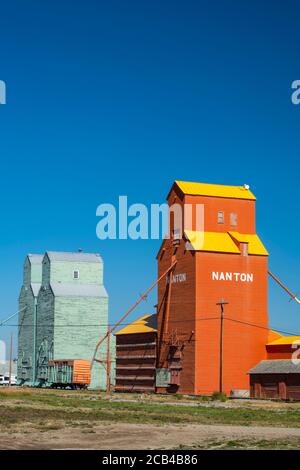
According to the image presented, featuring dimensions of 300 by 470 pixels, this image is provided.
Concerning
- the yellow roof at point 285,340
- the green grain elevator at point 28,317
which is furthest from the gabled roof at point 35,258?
the yellow roof at point 285,340

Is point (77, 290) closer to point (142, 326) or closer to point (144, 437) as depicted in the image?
point (142, 326)

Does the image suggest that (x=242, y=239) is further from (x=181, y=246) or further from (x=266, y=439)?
(x=266, y=439)

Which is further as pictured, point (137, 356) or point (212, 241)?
point (137, 356)

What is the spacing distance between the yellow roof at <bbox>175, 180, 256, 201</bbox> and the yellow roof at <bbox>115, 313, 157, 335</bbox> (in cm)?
1551

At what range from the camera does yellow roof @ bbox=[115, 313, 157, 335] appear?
8731 cm

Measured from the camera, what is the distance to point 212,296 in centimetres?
7706

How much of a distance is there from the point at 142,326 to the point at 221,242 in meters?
16.2

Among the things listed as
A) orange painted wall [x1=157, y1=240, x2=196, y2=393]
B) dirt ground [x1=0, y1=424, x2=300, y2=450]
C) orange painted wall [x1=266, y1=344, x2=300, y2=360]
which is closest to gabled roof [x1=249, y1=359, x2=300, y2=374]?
orange painted wall [x1=266, y1=344, x2=300, y2=360]

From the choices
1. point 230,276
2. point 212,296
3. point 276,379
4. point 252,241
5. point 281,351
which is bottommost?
point 276,379

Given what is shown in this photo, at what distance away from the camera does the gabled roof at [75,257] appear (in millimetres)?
106594

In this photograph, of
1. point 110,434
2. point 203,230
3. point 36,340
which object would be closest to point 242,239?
point 203,230

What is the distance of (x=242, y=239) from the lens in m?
79.9

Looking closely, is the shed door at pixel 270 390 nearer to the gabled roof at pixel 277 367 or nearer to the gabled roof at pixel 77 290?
the gabled roof at pixel 277 367

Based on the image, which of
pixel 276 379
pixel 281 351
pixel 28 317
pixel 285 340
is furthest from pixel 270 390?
pixel 28 317
